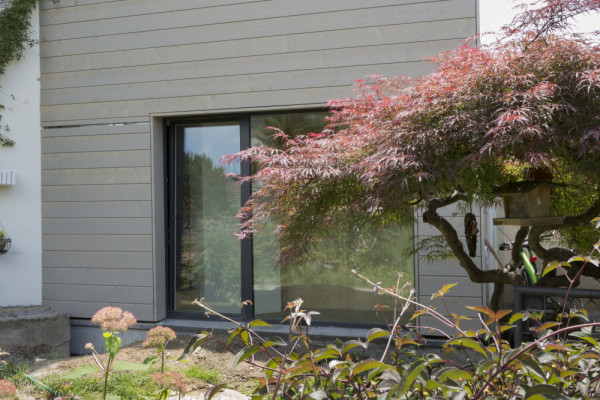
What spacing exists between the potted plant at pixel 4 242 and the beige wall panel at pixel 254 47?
1.60 m

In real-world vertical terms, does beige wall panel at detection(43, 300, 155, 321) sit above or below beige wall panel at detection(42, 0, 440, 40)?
below

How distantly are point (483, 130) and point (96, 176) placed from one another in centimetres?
423

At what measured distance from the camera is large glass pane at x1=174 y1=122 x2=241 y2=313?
5.38 meters

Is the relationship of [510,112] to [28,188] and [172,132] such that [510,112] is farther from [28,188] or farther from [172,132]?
[28,188]

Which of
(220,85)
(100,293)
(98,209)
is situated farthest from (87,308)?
(220,85)

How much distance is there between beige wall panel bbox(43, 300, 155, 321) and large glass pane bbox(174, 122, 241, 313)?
35 centimetres

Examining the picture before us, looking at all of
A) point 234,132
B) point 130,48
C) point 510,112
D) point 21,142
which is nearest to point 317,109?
→ point 234,132

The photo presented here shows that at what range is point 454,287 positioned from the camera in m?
4.67

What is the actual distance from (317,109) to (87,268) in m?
2.81

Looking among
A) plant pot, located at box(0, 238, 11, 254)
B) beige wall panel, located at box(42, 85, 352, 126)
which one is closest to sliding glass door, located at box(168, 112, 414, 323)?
beige wall panel, located at box(42, 85, 352, 126)

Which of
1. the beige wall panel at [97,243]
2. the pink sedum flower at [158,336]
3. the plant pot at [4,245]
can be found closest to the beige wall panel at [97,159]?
the beige wall panel at [97,243]

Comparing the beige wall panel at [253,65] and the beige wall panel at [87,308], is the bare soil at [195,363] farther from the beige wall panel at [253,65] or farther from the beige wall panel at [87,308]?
the beige wall panel at [253,65]

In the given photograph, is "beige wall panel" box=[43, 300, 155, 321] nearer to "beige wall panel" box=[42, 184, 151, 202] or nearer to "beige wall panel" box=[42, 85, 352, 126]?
"beige wall panel" box=[42, 184, 151, 202]

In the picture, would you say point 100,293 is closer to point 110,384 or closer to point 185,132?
point 185,132
